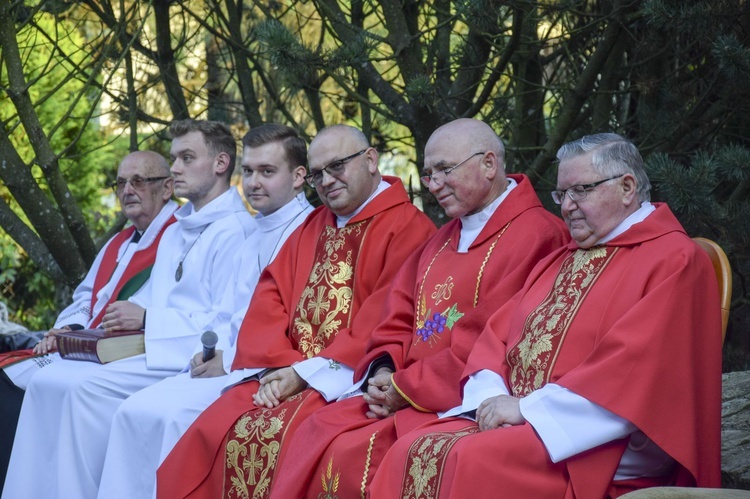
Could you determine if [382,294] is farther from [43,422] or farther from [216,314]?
[43,422]

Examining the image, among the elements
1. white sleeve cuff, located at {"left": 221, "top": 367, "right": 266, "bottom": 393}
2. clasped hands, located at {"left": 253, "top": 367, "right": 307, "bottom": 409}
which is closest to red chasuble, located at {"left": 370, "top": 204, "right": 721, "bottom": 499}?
clasped hands, located at {"left": 253, "top": 367, "right": 307, "bottom": 409}

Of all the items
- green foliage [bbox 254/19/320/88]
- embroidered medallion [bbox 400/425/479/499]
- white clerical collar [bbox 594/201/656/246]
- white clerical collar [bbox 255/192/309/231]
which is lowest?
embroidered medallion [bbox 400/425/479/499]

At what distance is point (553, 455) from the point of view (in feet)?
11.9

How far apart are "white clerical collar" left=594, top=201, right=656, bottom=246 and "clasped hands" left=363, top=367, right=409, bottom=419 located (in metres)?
1.04

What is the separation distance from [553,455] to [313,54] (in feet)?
9.30

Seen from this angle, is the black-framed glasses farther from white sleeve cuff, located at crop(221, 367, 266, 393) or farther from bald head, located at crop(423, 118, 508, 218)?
white sleeve cuff, located at crop(221, 367, 266, 393)

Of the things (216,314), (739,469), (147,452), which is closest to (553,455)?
(739,469)

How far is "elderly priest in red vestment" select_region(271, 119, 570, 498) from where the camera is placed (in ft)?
14.3

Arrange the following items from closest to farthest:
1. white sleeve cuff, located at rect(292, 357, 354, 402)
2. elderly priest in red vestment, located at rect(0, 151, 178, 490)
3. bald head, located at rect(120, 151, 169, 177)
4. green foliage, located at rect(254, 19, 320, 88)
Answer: white sleeve cuff, located at rect(292, 357, 354, 402) → green foliage, located at rect(254, 19, 320, 88) → elderly priest in red vestment, located at rect(0, 151, 178, 490) → bald head, located at rect(120, 151, 169, 177)

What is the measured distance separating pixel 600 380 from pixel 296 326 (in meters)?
2.10

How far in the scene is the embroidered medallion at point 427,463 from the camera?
375cm

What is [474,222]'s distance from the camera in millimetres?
4867

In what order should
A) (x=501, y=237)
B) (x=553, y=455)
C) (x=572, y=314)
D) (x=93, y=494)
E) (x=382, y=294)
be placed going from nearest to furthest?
1. (x=553, y=455)
2. (x=572, y=314)
3. (x=501, y=237)
4. (x=382, y=294)
5. (x=93, y=494)

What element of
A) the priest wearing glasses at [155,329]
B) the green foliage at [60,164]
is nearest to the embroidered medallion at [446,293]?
the priest wearing glasses at [155,329]
